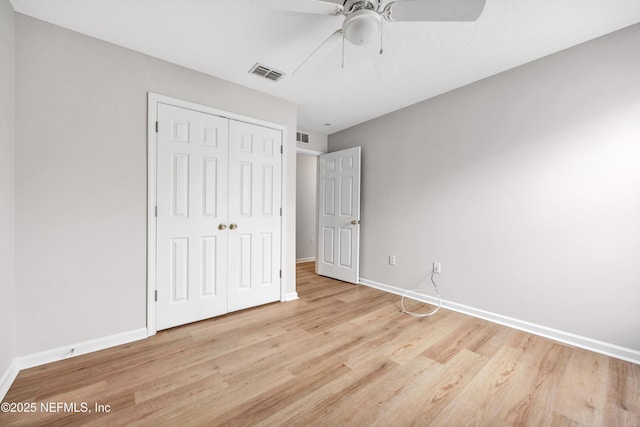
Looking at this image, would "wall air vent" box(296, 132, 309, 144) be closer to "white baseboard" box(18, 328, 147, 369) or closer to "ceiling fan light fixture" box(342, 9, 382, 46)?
"ceiling fan light fixture" box(342, 9, 382, 46)

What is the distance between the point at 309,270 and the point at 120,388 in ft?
11.1

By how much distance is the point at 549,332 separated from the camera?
2264 mm

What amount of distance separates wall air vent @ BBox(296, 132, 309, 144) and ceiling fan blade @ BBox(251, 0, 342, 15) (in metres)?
2.57

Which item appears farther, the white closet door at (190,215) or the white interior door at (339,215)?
the white interior door at (339,215)

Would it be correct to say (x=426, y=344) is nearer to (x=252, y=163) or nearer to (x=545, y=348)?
(x=545, y=348)

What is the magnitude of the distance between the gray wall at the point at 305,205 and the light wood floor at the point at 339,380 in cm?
337

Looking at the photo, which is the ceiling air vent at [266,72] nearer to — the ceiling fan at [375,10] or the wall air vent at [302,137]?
the ceiling fan at [375,10]

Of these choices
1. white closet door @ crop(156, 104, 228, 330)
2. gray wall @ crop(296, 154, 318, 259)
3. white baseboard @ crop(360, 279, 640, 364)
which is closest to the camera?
white baseboard @ crop(360, 279, 640, 364)

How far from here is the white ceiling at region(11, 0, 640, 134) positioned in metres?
1.72

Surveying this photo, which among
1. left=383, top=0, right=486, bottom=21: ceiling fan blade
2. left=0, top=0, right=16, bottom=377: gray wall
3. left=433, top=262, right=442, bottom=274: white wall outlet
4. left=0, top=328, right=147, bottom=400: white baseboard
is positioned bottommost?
left=0, top=328, right=147, bottom=400: white baseboard

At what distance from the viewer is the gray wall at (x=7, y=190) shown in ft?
5.12

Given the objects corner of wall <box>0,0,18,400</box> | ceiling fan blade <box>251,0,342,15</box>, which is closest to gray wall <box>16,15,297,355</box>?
corner of wall <box>0,0,18,400</box>

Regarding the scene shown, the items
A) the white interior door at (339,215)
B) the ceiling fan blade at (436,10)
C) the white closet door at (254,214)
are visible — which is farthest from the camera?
the white interior door at (339,215)

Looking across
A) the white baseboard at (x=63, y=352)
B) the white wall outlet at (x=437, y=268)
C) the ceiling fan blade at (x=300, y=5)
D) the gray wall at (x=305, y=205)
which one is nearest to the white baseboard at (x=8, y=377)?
the white baseboard at (x=63, y=352)
